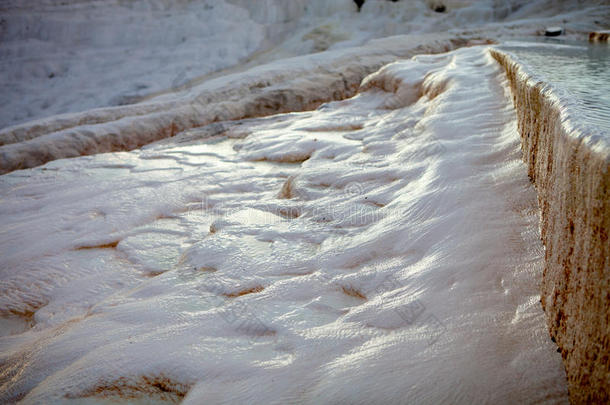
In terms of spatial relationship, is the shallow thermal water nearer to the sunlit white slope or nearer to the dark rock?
the dark rock

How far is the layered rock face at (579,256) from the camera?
735mm

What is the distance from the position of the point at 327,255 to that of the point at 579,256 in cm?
94

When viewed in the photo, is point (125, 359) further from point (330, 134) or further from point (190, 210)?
point (330, 134)

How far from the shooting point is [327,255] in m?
1.65

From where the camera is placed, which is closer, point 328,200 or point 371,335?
point 371,335

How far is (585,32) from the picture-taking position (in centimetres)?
755

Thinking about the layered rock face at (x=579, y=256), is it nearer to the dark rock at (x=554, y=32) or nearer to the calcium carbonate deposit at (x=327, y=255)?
the calcium carbonate deposit at (x=327, y=255)

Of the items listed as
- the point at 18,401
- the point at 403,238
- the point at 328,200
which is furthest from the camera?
the point at 328,200

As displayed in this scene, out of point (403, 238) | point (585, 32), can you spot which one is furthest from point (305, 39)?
point (403, 238)

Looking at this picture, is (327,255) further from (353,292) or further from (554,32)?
(554,32)

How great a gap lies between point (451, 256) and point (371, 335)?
389mm

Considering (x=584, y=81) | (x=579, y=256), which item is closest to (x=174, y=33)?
(x=584, y=81)

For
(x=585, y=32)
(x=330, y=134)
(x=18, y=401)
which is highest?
(x=585, y=32)

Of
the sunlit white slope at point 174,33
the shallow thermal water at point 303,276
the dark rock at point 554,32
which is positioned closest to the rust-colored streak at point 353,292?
the shallow thermal water at point 303,276
